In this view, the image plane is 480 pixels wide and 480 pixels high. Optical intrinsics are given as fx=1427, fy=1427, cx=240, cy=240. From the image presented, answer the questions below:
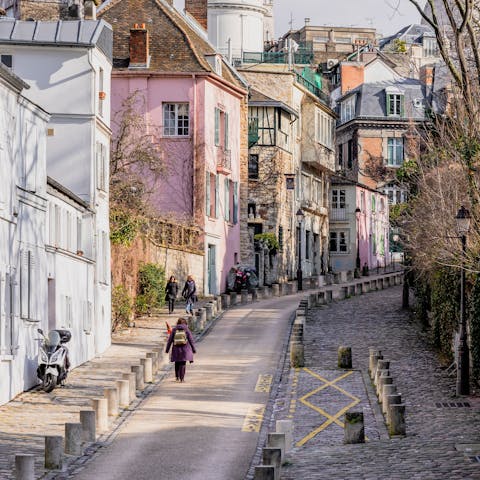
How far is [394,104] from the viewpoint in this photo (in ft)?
335

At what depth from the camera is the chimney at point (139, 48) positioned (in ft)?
196

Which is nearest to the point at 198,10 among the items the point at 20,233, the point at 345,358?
the point at 345,358

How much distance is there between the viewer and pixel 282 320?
48062mm

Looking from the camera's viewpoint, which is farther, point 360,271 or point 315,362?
point 360,271

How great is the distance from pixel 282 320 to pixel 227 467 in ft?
84.1

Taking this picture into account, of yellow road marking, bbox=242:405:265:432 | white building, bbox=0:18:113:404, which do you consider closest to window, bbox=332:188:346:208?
white building, bbox=0:18:113:404

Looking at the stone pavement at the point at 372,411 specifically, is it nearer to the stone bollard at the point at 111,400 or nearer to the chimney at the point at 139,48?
the stone bollard at the point at 111,400

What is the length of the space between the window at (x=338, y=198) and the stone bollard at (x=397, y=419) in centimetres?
6292

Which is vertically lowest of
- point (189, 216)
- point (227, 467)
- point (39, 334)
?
point (227, 467)

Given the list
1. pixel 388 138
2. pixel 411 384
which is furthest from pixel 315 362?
pixel 388 138

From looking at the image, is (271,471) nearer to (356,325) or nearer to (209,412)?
(209,412)

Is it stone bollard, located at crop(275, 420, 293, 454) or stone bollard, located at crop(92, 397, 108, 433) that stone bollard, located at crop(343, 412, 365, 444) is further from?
stone bollard, located at crop(92, 397, 108, 433)

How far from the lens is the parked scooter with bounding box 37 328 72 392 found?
101ft

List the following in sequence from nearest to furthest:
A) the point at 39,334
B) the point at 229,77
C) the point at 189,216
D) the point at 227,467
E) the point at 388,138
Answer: the point at 227,467 < the point at 39,334 < the point at 189,216 < the point at 229,77 < the point at 388,138
